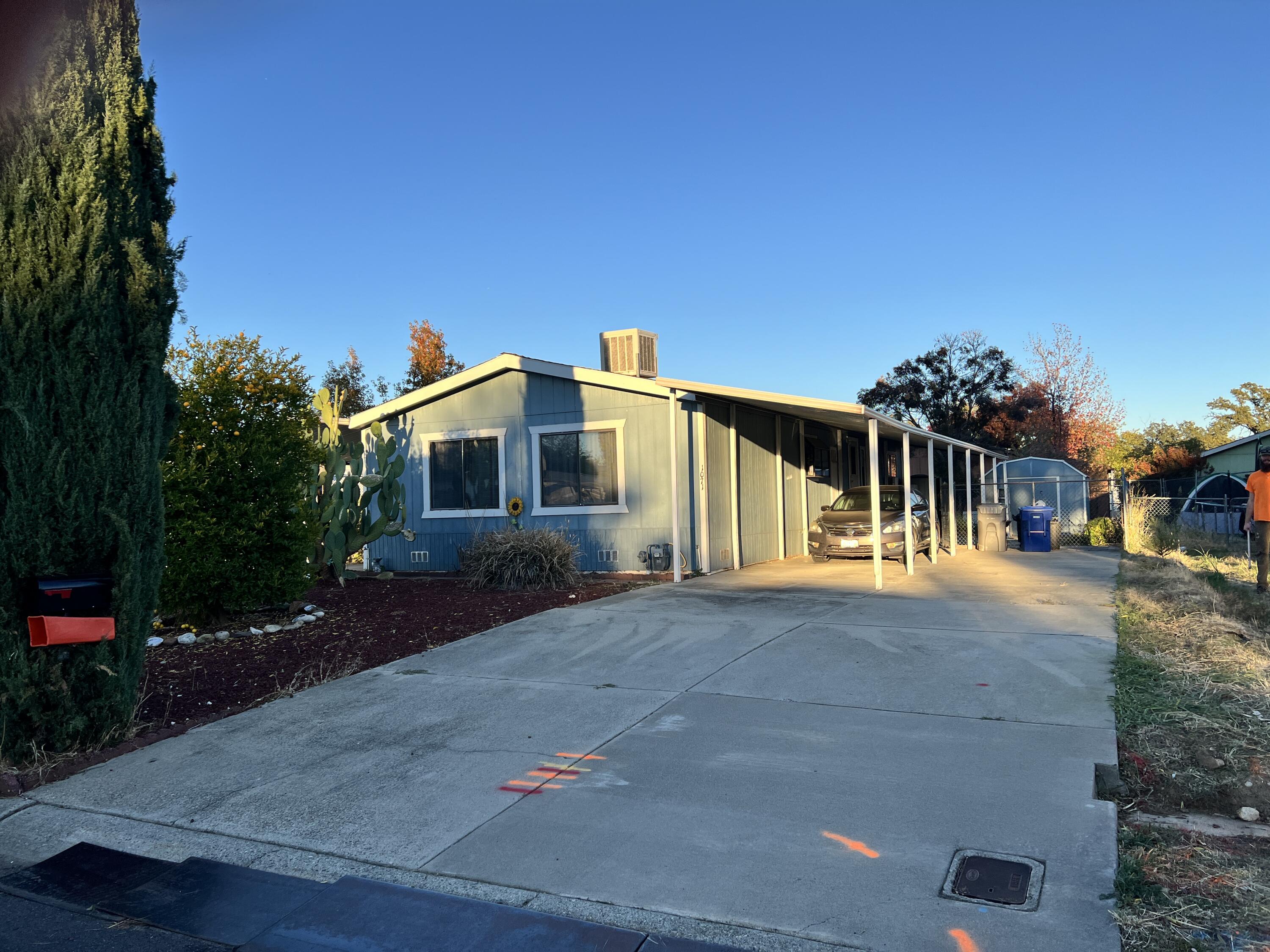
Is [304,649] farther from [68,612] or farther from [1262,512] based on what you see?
[1262,512]

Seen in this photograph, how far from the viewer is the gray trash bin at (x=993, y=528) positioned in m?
18.8

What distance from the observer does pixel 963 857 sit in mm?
3713

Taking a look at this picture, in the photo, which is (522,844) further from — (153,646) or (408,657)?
(153,646)

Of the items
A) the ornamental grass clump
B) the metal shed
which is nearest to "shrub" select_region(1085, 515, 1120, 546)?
the metal shed

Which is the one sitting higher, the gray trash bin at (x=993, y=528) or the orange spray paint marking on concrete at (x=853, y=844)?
the gray trash bin at (x=993, y=528)

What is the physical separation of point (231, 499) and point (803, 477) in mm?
12439

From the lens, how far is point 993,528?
741 inches

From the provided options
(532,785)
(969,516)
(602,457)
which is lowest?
(532,785)

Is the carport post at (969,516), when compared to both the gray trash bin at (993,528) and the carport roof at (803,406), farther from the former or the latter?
the carport roof at (803,406)

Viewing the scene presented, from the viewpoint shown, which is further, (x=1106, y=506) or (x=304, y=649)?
(x=1106, y=506)

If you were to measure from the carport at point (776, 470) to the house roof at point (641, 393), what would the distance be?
0.03 meters

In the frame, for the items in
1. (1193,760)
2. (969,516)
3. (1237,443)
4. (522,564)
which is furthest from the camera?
(1237,443)

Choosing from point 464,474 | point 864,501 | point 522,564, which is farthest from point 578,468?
point 864,501

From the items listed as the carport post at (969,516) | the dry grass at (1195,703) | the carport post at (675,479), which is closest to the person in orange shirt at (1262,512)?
the dry grass at (1195,703)
